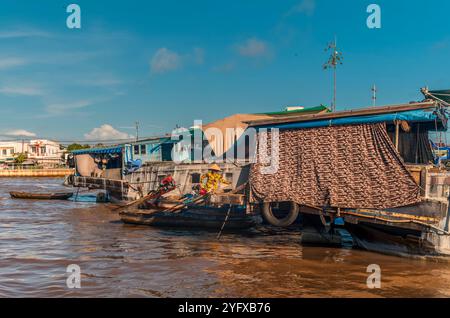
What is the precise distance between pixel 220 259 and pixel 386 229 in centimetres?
468

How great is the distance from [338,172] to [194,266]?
483cm

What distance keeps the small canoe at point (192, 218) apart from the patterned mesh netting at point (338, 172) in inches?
98.5

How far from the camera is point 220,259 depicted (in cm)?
1149

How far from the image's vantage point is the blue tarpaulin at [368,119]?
10625 mm

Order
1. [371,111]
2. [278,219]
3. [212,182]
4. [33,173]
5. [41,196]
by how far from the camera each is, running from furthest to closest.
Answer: [33,173] < [41,196] < [212,182] < [278,219] < [371,111]

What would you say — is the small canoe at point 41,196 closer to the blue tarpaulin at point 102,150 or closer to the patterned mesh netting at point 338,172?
the blue tarpaulin at point 102,150

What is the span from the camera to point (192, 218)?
1577 centimetres

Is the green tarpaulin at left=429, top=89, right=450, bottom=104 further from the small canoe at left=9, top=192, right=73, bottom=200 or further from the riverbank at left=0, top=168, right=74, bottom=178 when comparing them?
the riverbank at left=0, top=168, right=74, bottom=178

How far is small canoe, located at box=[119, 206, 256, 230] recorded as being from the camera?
50.2 feet

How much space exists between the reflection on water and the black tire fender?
886mm

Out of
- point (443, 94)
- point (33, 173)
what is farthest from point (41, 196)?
point (33, 173)

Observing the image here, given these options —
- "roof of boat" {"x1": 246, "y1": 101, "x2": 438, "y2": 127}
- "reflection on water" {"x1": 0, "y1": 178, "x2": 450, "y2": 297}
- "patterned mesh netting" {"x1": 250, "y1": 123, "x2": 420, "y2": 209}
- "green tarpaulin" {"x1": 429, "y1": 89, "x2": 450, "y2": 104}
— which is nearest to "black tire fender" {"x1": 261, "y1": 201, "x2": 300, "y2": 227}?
"patterned mesh netting" {"x1": 250, "y1": 123, "x2": 420, "y2": 209}

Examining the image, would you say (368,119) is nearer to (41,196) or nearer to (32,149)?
(41,196)

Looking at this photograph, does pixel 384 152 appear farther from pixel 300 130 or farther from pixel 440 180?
pixel 300 130
